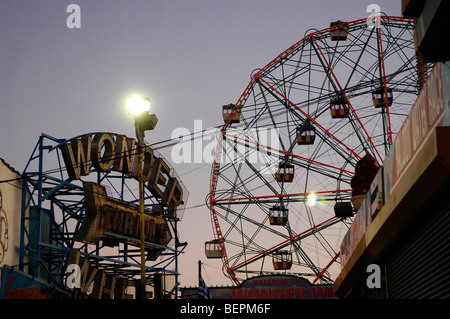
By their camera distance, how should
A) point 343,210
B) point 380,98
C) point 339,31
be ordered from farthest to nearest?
point 339,31, point 380,98, point 343,210

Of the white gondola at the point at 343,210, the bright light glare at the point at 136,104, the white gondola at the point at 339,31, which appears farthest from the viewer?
the white gondola at the point at 339,31

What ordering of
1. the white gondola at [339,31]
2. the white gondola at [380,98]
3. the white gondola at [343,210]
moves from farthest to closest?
1. the white gondola at [339,31]
2. the white gondola at [380,98]
3. the white gondola at [343,210]

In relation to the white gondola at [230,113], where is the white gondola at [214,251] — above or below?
below

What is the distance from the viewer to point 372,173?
85.5ft

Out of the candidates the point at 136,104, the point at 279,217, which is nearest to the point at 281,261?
the point at 279,217

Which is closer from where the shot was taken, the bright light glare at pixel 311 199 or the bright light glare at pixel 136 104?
the bright light glare at pixel 136 104

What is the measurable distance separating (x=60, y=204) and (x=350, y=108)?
29.8 m

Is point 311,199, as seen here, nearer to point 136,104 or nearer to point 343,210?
point 343,210

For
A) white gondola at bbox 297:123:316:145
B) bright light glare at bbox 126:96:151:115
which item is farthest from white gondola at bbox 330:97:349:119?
bright light glare at bbox 126:96:151:115

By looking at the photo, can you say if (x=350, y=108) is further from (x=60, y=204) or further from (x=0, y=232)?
(x=0, y=232)

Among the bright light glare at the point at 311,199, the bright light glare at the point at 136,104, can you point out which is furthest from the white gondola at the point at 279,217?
the bright light glare at the point at 136,104

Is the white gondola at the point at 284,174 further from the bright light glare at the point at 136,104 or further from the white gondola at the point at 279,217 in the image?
the bright light glare at the point at 136,104

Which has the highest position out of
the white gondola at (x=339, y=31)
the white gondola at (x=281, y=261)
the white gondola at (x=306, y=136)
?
the white gondola at (x=339, y=31)
